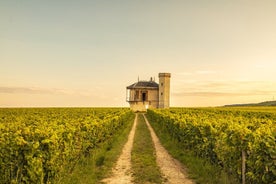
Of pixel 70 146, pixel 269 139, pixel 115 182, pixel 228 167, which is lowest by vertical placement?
pixel 115 182

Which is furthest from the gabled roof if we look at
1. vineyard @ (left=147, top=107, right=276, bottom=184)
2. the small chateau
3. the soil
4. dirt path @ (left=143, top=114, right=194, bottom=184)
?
vineyard @ (left=147, top=107, right=276, bottom=184)

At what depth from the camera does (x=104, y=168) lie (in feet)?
44.7

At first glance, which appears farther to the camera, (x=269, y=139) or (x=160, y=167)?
(x=160, y=167)

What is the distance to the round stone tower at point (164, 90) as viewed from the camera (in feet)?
281

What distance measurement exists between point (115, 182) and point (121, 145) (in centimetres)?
886

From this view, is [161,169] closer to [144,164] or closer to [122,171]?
[144,164]

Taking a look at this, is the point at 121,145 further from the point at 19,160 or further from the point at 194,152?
the point at 19,160

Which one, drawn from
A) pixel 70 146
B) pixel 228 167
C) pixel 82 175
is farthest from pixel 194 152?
pixel 70 146

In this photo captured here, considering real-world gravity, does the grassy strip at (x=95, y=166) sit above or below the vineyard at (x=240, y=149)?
below

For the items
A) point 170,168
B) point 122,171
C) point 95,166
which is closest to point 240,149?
point 170,168

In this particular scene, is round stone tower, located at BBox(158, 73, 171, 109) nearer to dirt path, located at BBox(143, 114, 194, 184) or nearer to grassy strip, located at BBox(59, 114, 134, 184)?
grassy strip, located at BBox(59, 114, 134, 184)

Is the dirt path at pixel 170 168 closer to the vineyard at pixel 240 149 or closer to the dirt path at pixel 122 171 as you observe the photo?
the vineyard at pixel 240 149

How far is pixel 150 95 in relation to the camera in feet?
286

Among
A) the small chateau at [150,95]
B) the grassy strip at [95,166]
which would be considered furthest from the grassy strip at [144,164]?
the small chateau at [150,95]
